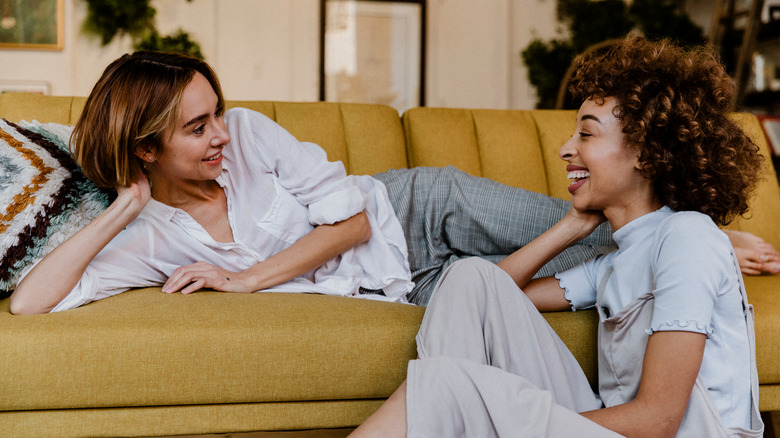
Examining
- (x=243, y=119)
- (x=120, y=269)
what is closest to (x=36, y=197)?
(x=120, y=269)

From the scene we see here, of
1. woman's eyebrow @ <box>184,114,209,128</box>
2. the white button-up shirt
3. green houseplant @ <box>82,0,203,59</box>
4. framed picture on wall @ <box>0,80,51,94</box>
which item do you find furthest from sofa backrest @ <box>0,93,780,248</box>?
framed picture on wall @ <box>0,80,51,94</box>

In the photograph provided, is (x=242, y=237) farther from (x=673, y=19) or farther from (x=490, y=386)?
(x=673, y=19)

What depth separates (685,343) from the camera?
1.01 meters

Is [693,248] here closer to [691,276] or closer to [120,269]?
[691,276]

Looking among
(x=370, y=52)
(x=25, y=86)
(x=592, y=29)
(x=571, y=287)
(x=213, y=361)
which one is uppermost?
(x=592, y=29)

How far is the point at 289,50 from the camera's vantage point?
505 centimetres

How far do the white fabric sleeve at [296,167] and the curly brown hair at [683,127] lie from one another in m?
0.66

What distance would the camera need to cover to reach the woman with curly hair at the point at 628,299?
97 centimetres

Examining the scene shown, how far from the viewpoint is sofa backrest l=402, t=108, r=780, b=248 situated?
2152mm

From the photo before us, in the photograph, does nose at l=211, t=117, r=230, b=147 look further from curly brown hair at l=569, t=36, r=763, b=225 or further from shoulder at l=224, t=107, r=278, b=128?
curly brown hair at l=569, t=36, r=763, b=225

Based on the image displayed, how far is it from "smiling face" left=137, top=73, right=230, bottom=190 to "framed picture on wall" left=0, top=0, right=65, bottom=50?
12.3 feet

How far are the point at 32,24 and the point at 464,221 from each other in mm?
4071

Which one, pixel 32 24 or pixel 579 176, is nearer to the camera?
pixel 579 176

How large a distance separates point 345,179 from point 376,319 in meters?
0.46
